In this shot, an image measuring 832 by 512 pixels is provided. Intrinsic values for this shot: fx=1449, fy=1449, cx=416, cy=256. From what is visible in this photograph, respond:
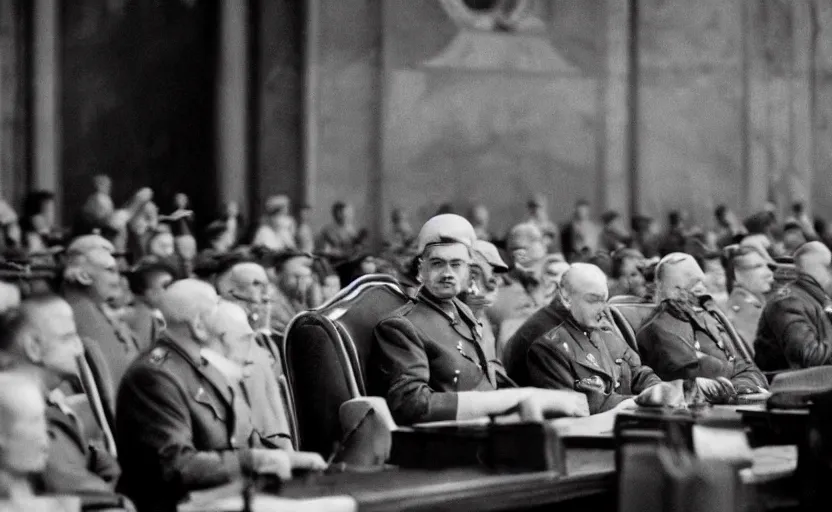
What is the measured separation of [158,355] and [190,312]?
20 cm

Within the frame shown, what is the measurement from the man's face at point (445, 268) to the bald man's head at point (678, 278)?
2218 mm

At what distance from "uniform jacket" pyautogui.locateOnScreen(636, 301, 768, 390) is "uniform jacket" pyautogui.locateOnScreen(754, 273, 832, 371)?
0.54 metres

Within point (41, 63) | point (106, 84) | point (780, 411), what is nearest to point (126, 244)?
point (41, 63)

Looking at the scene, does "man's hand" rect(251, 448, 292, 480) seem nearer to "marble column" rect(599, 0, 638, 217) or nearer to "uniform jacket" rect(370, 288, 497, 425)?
"uniform jacket" rect(370, 288, 497, 425)

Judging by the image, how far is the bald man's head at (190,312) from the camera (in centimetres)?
523

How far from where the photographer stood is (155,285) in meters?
8.80

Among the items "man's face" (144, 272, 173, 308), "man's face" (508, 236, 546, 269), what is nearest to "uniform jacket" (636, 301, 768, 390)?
"man's face" (508, 236, 546, 269)

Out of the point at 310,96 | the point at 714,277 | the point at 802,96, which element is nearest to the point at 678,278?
the point at 714,277

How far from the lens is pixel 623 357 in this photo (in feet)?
22.9

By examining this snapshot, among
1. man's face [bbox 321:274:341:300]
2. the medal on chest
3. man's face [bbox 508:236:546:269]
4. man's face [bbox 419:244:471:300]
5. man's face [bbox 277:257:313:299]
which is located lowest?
the medal on chest

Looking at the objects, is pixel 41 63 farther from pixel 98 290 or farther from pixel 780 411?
pixel 780 411

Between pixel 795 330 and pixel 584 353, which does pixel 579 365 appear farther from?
pixel 795 330

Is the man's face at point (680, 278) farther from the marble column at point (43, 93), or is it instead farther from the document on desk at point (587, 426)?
the marble column at point (43, 93)

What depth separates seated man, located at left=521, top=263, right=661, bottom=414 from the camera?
6.52 meters
